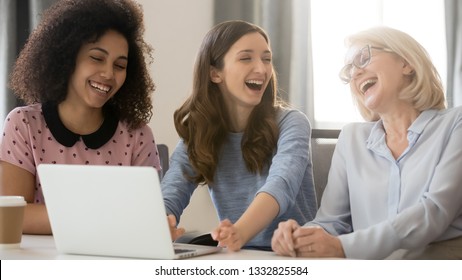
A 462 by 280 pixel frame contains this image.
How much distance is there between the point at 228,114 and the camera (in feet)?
5.84

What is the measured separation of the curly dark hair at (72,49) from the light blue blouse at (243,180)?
23 centimetres

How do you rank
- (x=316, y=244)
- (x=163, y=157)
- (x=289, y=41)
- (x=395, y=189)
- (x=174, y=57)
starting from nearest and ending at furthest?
(x=316, y=244) < (x=395, y=189) < (x=163, y=157) < (x=289, y=41) < (x=174, y=57)

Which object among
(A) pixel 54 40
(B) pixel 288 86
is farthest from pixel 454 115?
(B) pixel 288 86

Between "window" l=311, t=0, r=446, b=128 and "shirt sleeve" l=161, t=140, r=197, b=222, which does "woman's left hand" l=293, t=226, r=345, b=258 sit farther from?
"window" l=311, t=0, r=446, b=128

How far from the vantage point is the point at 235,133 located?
1.73m

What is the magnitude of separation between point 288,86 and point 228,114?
3.14ft

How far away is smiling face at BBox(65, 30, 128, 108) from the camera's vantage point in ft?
5.50

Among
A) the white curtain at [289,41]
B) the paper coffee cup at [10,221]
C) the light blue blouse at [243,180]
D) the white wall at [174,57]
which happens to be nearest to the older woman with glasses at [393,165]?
the light blue blouse at [243,180]

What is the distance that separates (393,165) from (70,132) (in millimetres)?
792

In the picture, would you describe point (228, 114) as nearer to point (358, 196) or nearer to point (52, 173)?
point (358, 196)

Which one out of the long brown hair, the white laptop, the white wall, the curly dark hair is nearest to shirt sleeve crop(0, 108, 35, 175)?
the curly dark hair

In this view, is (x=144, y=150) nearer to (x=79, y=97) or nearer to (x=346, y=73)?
(x=79, y=97)

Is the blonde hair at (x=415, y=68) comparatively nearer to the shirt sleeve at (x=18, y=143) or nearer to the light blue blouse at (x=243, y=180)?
the light blue blouse at (x=243, y=180)

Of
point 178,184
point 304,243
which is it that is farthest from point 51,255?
point 178,184
